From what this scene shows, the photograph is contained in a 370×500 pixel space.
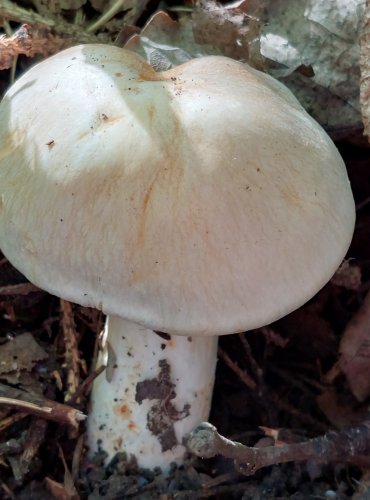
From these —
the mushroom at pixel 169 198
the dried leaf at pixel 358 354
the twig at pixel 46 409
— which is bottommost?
the twig at pixel 46 409

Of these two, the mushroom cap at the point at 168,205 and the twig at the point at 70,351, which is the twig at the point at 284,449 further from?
the twig at the point at 70,351

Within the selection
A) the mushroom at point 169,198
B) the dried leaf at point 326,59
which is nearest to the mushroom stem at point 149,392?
the mushroom at point 169,198

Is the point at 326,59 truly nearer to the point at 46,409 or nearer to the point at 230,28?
the point at 230,28

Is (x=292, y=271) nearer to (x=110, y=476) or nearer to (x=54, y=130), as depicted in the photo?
(x=54, y=130)

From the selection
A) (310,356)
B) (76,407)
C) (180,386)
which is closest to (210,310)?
(180,386)

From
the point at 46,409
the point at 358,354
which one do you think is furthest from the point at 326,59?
the point at 46,409

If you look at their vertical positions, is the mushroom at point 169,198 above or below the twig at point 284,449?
above

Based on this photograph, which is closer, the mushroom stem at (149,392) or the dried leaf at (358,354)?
the mushroom stem at (149,392)
